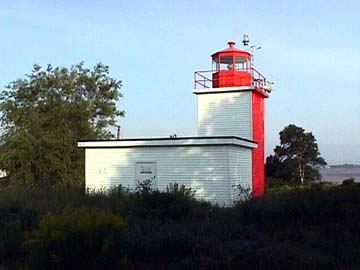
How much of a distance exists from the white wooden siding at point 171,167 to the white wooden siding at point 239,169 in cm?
27

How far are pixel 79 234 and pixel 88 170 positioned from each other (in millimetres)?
18950

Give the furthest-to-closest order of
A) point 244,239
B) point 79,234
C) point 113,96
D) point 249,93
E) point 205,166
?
point 113,96, point 249,93, point 205,166, point 244,239, point 79,234

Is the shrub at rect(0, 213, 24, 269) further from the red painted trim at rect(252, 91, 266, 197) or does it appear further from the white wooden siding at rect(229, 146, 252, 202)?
the red painted trim at rect(252, 91, 266, 197)

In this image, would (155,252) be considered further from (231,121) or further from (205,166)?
(231,121)

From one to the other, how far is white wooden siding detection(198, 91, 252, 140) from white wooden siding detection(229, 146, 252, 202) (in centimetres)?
179

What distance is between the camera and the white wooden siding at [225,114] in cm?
3058

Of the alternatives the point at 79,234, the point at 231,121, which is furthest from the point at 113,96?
the point at 79,234

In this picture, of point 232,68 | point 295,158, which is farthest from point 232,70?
point 295,158

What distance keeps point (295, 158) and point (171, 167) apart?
20.5 m

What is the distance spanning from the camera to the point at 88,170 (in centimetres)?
2806

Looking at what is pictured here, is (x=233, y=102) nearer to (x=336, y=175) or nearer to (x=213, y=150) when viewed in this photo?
(x=213, y=150)

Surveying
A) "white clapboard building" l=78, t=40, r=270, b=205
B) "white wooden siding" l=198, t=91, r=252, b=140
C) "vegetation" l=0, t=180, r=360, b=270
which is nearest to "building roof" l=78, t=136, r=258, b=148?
"white clapboard building" l=78, t=40, r=270, b=205

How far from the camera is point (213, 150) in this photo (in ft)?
85.7

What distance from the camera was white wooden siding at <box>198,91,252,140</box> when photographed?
30.6 m
